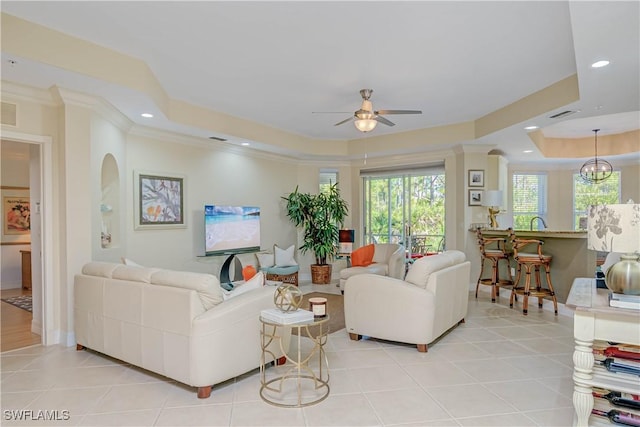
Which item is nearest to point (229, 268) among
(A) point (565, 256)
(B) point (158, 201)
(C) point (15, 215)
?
(B) point (158, 201)

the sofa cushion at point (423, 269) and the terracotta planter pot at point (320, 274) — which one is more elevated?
the sofa cushion at point (423, 269)

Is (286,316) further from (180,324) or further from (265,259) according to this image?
(265,259)

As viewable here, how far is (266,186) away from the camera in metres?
7.27

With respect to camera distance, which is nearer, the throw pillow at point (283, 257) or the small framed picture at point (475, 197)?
the small framed picture at point (475, 197)

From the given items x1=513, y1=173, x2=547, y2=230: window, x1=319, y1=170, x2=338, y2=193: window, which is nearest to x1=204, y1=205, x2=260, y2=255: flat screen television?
x1=319, y1=170, x2=338, y2=193: window

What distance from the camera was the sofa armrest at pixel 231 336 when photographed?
2674 mm

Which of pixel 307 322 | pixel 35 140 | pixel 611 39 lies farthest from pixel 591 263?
pixel 35 140

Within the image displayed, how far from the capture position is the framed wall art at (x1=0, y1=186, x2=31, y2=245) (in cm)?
706

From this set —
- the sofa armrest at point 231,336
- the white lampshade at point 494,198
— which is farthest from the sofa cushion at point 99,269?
the white lampshade at point 494,198

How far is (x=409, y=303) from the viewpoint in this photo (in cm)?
361

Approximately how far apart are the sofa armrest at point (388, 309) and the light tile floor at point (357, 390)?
0.55ft

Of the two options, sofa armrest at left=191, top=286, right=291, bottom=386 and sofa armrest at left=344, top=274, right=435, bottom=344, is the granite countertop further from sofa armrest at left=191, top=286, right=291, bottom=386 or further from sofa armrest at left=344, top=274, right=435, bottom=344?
sofa armrest at left=191, top=286, right=291, bottom=386

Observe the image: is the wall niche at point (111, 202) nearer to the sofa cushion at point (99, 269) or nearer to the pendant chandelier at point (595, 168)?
the sofa cushion at point (99, 269)

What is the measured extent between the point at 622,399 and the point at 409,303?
1683mm
